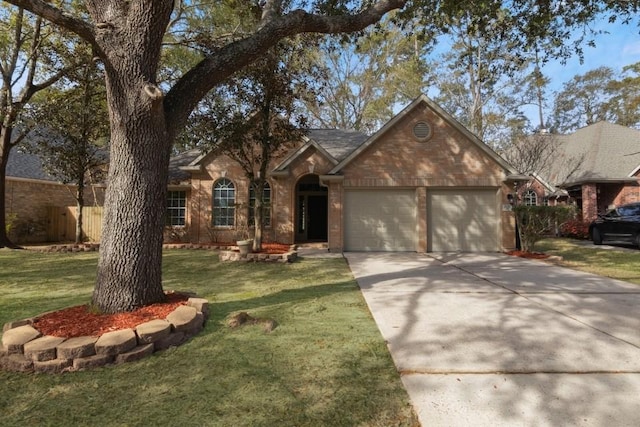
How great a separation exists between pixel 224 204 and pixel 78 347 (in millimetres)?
12497

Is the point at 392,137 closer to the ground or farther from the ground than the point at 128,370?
farther from the ground

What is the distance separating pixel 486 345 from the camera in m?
3.88

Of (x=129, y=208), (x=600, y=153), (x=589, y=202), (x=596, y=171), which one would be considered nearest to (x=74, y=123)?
(x=129, y=208)

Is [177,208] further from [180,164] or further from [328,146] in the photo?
[328,146]

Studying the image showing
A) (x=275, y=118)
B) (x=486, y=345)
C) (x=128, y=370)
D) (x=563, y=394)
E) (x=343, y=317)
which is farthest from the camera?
(x=275, y=118)

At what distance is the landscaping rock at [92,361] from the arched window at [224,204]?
12300 mm

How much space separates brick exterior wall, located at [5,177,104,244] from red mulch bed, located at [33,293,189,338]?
15134mm

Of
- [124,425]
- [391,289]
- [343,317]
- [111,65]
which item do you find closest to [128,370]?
[124,425]

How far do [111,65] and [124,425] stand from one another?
13.1 feet

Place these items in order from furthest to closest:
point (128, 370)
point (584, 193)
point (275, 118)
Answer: point (584, 193) < point (275, 118) < point (128, 370)

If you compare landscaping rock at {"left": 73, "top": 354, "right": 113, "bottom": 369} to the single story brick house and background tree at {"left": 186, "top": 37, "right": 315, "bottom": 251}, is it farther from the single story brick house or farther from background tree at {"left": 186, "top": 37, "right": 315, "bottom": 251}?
the single story brick house

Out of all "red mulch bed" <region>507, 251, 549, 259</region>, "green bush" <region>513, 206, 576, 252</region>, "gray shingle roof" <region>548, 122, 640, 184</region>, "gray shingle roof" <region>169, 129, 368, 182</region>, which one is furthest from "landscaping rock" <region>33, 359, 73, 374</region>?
"gray shingle roof" <region>548, 122, 640, 184</region>

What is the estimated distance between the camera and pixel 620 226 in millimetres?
14164

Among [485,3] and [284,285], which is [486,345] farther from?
[485,3]
